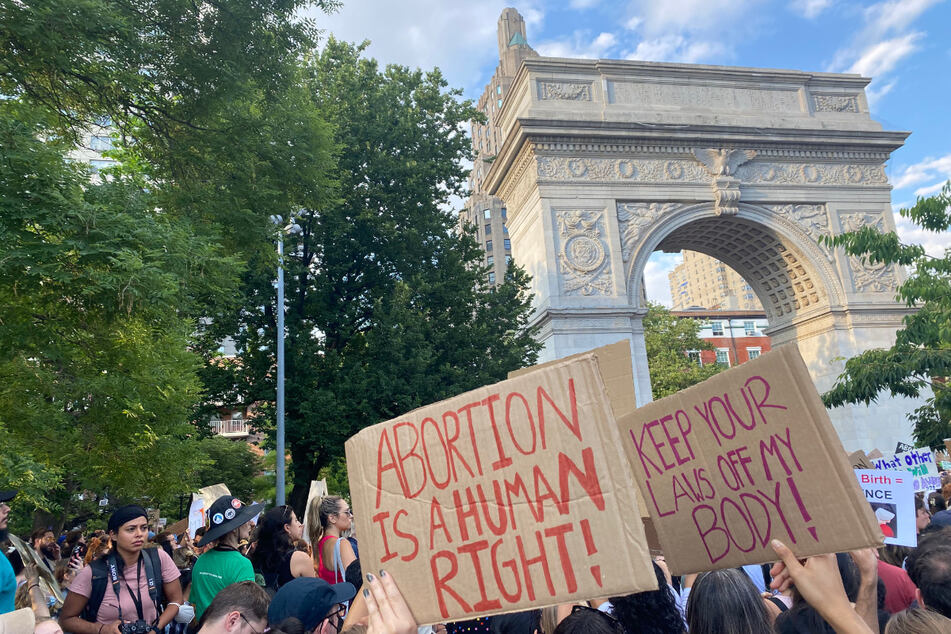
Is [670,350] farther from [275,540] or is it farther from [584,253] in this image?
[275,540]

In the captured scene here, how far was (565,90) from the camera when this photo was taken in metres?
24.8

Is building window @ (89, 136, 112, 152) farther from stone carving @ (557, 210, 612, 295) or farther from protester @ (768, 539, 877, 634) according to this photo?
stone carving @ (557, 210, 612, 295)

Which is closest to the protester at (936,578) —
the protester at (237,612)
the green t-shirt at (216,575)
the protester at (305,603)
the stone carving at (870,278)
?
the protester at (305,603)

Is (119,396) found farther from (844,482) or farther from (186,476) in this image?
(844,482)

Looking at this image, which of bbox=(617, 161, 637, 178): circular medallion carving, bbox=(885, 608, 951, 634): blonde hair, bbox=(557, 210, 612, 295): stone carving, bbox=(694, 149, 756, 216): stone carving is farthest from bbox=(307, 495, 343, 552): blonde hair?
bbox=(694, 149, 756, 216): stone carving

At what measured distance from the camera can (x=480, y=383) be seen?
16.9 m

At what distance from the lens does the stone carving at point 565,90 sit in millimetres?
24609

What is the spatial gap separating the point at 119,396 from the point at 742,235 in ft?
77.8

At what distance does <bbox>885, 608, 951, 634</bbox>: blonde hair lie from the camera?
218cm

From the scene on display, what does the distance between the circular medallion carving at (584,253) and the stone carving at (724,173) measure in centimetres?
497

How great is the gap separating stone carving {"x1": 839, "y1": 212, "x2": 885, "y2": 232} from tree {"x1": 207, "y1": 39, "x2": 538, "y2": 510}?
47.1ft

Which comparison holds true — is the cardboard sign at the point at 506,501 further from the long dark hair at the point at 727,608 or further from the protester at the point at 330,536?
the protester at the point at 330,536

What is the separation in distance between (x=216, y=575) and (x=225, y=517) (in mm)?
391

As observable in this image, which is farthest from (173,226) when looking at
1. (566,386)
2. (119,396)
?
(566,386)
